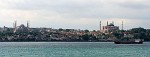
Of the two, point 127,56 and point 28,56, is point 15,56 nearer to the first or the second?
point 28,56

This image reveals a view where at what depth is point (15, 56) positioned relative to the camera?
82688mm

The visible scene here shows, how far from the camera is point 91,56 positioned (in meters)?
82.9

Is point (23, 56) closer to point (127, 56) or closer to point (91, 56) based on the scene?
point (91, 56)

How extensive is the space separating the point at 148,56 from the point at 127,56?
12.2 ft

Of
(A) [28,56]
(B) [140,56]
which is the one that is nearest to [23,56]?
(A) [28,56]

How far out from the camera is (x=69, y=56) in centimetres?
8256

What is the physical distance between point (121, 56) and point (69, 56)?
8849 millimetres

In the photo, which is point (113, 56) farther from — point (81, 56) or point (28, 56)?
point (28, 56)

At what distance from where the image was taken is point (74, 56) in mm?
83000

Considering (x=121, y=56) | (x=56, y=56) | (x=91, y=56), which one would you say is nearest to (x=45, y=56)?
(x=56, y=56)

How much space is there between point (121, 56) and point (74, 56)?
8005 mm

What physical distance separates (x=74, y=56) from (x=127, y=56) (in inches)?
358

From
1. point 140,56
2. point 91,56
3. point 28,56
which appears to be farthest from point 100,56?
point 28,56

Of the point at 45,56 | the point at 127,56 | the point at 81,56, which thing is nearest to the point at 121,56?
the point at 127,56
